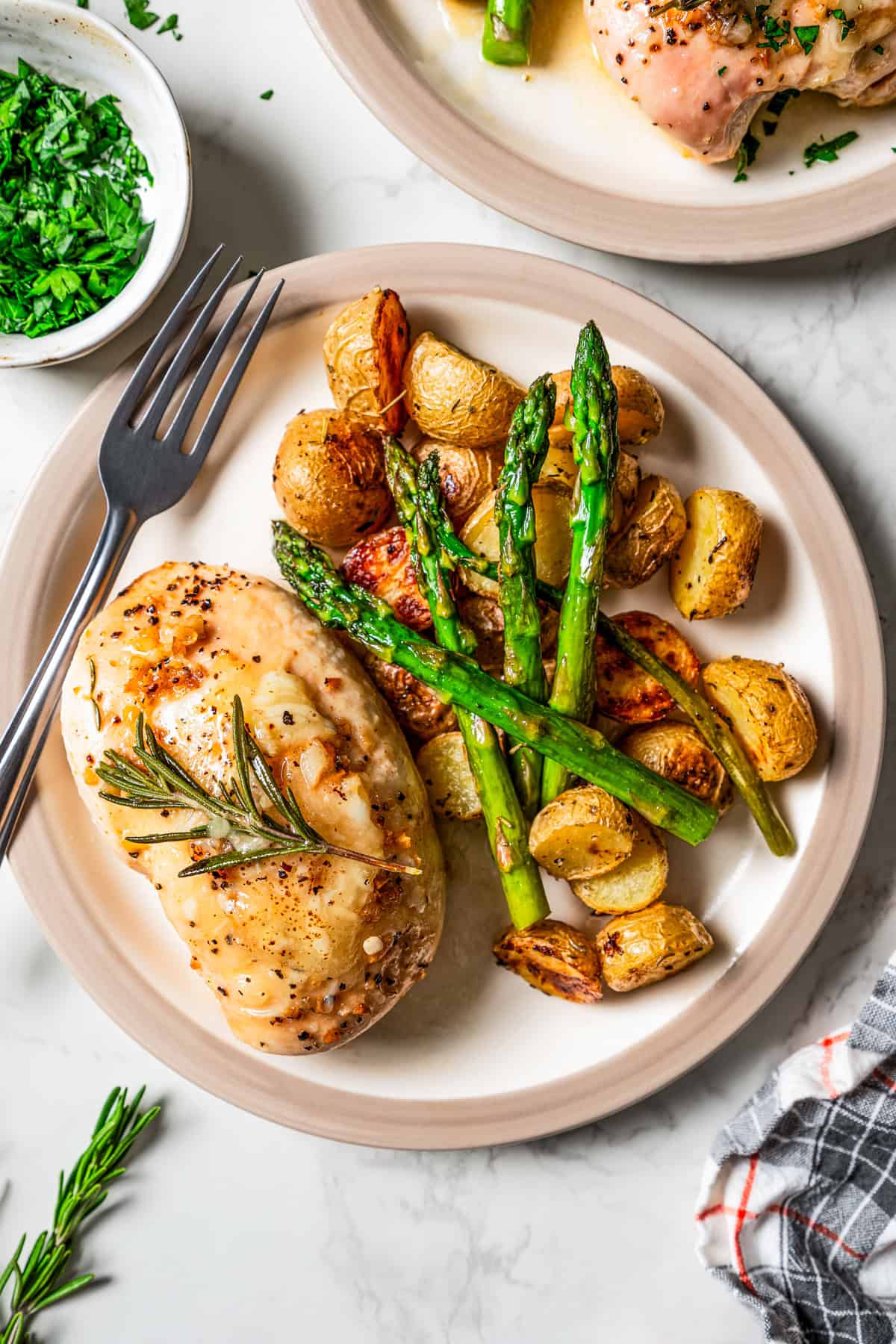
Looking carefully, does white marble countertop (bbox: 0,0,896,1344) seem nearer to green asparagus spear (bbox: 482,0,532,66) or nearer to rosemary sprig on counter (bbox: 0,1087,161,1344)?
rosemary sprig on counter (bbox: 0,1087,161,1344)

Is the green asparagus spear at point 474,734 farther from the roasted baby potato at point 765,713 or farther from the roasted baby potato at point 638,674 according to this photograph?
the roasted baby potato at point 765,713

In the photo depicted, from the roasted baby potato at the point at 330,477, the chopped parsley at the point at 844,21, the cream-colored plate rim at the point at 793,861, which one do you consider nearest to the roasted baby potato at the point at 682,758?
the cream-colored plate rim at the point at 793,861

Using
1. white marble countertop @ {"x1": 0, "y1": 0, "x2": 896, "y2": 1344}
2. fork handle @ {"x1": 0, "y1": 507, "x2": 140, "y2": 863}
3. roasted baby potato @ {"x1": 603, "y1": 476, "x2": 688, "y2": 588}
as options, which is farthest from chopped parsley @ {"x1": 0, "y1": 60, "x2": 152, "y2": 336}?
roasted baby potato @ {"x1": 603, "y1": 476, "x2": 688, "y2": 588}

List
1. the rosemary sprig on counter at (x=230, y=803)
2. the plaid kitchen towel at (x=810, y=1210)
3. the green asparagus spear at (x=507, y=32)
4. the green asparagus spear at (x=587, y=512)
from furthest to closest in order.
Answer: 1. the plaid kitchen towel at (x=810, y=1210)
2. the green asparagus spear at (x=507, y=32)
3. the green asparagus spear at (x=587, y=512)
4. the rosemary sprig on counter at (x=230, y=803)

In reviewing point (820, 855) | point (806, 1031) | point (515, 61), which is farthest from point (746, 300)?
point (806, 1031)

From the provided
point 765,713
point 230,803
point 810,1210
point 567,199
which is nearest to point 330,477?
point 230,803

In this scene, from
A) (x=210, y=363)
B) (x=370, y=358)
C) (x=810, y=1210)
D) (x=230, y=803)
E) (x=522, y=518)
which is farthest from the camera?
(x=810, y=1210)

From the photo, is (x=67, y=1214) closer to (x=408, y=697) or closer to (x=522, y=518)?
(x=408, y=697)
